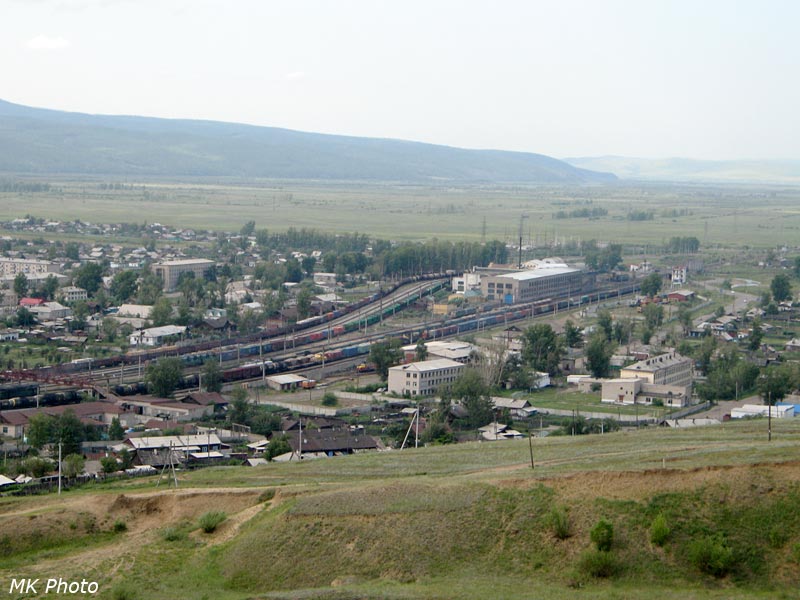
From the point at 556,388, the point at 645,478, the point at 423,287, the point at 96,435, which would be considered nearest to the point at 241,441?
the point at 96,435

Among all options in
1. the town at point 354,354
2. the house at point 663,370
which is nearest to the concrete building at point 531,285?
the town at point 354,354

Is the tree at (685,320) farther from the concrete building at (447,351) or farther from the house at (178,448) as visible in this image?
the house at (178,448)

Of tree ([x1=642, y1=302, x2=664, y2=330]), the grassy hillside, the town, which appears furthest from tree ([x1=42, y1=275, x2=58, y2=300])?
the grassy hillside

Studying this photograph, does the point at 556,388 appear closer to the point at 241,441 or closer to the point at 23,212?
the point at 241,441

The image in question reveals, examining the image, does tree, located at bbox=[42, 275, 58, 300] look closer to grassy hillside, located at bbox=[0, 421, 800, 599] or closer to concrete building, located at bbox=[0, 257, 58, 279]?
concrete building, located at bbox=[0, 257, 58, 279]

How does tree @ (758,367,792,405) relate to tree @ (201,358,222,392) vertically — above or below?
above

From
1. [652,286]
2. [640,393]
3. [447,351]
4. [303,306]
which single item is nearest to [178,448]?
[640,393]

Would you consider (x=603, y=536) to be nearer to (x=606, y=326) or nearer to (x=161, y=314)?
(x=606, y=326)
